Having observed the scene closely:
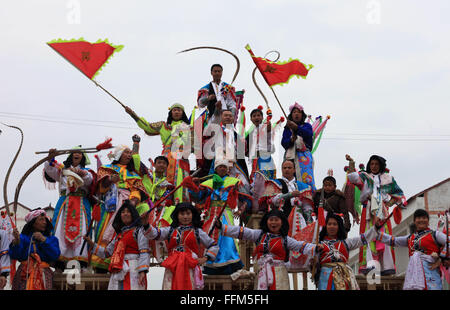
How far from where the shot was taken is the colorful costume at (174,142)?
1173 centimetres

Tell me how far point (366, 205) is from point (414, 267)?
191cm

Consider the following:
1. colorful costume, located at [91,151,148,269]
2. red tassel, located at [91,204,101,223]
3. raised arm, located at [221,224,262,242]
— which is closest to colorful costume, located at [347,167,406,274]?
raised arm, located at [221,224,262,242]

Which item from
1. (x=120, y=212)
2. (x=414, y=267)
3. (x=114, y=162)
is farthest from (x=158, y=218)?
(x=414, y=267)

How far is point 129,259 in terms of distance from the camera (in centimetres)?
820

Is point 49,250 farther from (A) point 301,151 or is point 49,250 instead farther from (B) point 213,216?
(A) point 301,151

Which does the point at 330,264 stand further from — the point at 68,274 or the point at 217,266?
the point at 68,274

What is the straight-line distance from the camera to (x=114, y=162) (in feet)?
34.1

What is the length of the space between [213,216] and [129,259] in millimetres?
1870

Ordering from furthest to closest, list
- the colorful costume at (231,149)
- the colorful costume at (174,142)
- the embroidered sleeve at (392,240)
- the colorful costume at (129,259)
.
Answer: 1. the colorful costume at (174,142)
2. the colorful costume at (231,149)
3. the embroidered sleeve at (392,240)
4. the colorful costume at (129,259)

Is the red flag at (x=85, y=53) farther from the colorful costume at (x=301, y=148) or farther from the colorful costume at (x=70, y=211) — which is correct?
the colorful costume at (x=301, y=148)

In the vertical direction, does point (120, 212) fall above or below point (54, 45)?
below

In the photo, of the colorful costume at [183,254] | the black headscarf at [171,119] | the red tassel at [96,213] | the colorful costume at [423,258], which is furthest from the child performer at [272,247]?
the black headscarf at [171,119]

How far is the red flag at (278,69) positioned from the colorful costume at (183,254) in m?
5.01
